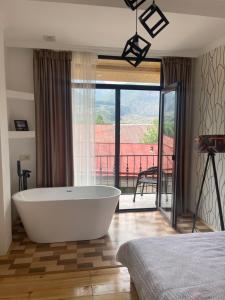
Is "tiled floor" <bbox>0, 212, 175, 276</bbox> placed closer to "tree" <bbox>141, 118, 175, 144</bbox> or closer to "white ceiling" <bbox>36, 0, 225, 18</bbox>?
"tree" <bbox>141, 118, 175, 144</bbox>

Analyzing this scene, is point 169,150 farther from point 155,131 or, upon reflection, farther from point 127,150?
point 127,150

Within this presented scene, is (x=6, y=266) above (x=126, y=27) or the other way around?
the other way around

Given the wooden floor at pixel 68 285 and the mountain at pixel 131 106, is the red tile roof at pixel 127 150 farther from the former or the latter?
the wooden floor at pixel 68 285

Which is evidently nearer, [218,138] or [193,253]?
[193,253]

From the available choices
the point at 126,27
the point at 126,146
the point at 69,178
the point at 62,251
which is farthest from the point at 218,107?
the point at 62,251

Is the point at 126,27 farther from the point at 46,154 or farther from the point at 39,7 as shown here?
the point at 46,154

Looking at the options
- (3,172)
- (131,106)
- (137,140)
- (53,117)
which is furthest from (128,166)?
(3,172)

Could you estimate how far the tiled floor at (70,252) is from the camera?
8.48 feet

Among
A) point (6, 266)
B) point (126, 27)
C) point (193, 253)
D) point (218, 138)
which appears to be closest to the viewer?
point (193, 253)

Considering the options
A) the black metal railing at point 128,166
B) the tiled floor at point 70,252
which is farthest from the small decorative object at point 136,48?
the black metal railing at point 128,166

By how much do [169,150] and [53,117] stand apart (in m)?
1.78

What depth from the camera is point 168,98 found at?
3783mm

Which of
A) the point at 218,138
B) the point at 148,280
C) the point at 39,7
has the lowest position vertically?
the point at 148,280

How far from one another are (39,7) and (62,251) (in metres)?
2.59
